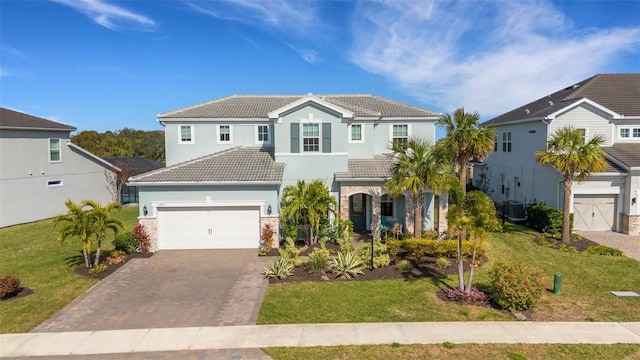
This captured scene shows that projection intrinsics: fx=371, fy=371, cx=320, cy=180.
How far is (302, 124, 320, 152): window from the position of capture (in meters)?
20.2

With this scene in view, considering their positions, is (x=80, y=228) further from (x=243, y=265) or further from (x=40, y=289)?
(x=243, y=265)

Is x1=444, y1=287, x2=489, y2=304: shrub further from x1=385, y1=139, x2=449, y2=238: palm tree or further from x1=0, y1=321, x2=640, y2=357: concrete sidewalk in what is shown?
x1=385, y1=139, x2=449, y2=238: palm tree

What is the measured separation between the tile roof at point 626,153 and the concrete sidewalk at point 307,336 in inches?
585

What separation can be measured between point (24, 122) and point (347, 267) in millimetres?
25626

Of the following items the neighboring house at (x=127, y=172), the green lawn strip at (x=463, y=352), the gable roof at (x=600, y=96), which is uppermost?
the gable roof at (x=600, y=96)

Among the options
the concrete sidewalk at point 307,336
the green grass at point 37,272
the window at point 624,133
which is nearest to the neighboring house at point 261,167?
the green grass at point 37,272

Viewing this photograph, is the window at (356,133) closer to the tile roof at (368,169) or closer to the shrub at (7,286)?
the tile roof at (368,169)

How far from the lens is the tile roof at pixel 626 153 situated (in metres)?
21.5

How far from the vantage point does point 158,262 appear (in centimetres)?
1677

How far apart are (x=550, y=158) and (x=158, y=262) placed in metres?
20.0

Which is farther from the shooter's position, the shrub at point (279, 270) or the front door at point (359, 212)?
the front door at point (359, 212)

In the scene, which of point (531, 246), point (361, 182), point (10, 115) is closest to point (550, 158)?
point (531, 246)

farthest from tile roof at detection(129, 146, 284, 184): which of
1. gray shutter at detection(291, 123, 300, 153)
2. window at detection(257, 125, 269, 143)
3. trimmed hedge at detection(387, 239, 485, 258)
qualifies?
trimmed hedge at detection(387, 239, 485, 258)

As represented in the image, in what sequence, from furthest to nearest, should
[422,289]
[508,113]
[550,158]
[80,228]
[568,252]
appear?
[508,113] < [550,158] < [568,252] < [80,228] < [422,289]
